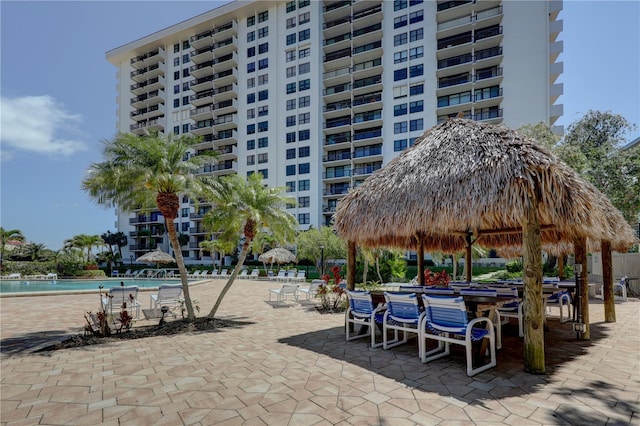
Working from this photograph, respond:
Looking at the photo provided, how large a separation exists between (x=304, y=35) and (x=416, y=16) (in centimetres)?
1479

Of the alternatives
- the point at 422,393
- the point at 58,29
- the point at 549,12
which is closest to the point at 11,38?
the point at 58,29

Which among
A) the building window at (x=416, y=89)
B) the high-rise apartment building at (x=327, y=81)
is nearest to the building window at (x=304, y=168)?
the high-rise apartment building at (x=327, y=81)

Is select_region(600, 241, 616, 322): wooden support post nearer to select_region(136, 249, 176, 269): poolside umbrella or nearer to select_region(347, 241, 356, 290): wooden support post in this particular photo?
select_region(347, 241, 356, 290): wooden support post

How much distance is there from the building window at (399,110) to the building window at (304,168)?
1278 cm

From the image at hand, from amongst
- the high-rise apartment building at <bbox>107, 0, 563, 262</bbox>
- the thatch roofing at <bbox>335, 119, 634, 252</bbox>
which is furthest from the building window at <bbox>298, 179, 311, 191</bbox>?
the thatch roofing at <bbox>335, 119, 634, 252</bbox>

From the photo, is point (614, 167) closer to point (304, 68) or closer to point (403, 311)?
point (403, 311)

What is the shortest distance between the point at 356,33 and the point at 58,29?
39140 millimetres

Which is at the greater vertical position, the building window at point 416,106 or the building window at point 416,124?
the building window at point 416,106

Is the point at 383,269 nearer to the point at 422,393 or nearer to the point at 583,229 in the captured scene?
the point at 583,229

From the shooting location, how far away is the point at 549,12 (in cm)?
3806

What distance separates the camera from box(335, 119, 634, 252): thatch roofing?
5.69 metres

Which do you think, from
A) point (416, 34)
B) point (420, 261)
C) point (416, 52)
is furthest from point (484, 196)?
point (416, 34)

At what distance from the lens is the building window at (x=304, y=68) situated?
4788 centimetres

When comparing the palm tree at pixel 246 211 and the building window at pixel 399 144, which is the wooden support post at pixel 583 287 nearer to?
the palm tree at pixel 246 211
